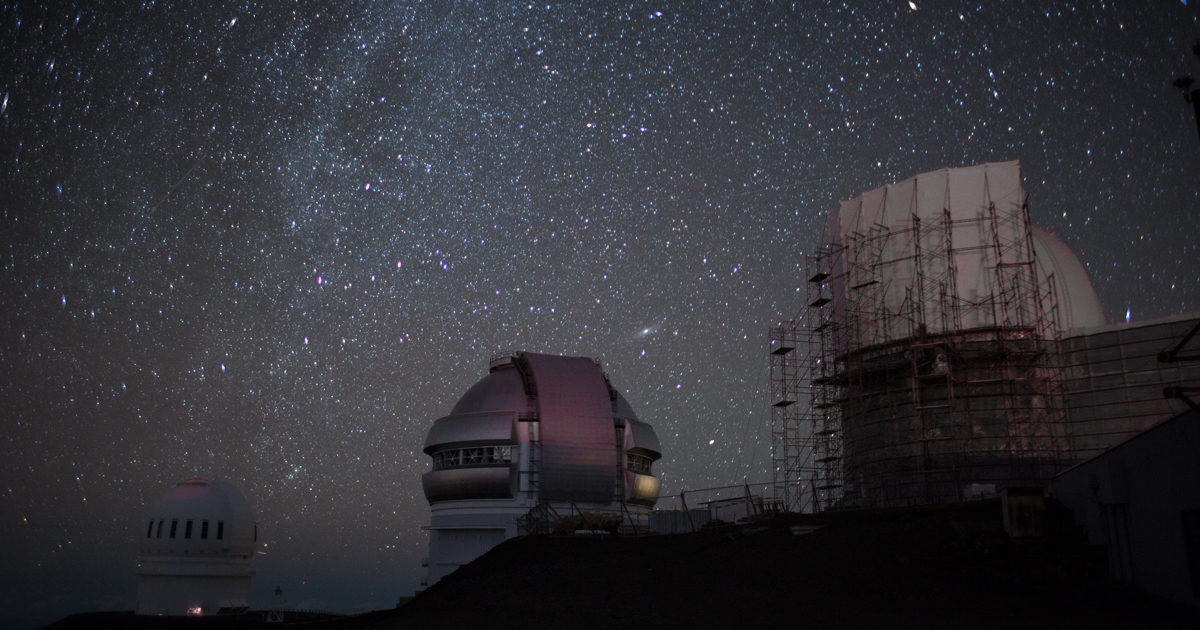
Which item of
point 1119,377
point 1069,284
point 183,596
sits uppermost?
point 1069,284

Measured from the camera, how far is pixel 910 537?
1720 centimetres

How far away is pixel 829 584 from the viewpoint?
15.3 meters

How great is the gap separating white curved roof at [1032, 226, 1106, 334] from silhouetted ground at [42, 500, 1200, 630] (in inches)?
519

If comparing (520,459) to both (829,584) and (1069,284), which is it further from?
(829,584)

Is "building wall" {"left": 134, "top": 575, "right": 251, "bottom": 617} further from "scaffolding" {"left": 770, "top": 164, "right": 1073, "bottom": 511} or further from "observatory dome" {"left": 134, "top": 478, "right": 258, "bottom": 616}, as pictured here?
"scaffolding" {"left": 770, "top": 164, "right": 1073, "bottom": 511}

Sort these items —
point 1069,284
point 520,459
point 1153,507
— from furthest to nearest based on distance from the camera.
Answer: point 520,459 → point 1069,284 → point 1153,507

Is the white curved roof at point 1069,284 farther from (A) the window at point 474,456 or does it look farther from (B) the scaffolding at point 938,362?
(A) the window at point 474,456

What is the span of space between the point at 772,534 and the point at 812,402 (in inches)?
531

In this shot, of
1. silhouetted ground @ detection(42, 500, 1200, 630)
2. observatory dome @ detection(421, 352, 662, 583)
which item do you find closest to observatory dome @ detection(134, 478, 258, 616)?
observatory dome @ detection(421, 352, 662, 583)

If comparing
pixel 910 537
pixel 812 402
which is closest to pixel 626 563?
pixel 910 537

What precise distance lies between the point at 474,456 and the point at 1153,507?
28.9m

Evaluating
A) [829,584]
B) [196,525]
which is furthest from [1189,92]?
[196,525]

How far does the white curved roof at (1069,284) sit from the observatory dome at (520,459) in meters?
18.2

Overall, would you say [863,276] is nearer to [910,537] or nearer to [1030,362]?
[1030,362]
